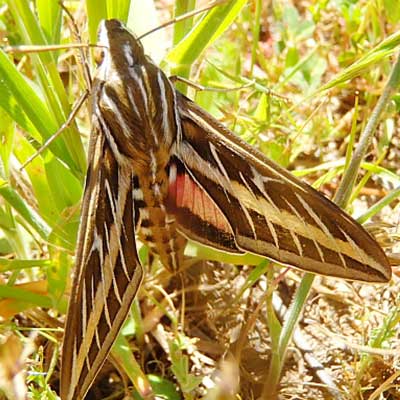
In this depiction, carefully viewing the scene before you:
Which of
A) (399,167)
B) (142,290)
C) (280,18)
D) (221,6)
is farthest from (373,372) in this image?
(280,18)

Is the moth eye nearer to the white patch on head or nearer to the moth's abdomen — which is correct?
the white patch on head

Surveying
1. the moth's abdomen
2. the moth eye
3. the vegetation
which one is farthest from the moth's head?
the moth's abdomen

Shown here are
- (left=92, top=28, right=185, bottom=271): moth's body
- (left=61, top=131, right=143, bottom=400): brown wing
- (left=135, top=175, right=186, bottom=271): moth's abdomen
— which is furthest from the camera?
(left=135, top=175, right=186, bottom=271): moth's abdomen

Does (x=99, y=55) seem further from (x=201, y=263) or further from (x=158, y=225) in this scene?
(x=201, y=263)

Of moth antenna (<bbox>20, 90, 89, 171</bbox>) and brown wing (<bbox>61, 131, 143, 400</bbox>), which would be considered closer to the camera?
Result: brown wing (<bbox>61, 131, 143, 400</bbox>)

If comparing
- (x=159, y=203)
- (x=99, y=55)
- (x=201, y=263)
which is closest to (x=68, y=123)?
(x=99, y=55)

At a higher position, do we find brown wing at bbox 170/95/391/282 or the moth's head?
the moth's head

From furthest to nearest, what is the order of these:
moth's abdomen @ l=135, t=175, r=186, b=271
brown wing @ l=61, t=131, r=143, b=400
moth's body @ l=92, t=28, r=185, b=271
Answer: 1. moth's abdomen @ l=135, t=175, r=186, b=271
2. moth's body @ l=92, t=28, r=185, b=271
3. brown wing @ l=61, t=131, r=143, b=400

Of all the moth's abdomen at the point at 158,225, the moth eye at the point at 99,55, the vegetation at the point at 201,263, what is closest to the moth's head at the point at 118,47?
the moth eye at the point at 99,55

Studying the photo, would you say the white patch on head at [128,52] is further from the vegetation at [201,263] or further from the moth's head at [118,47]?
the vegetation at [201,263]
